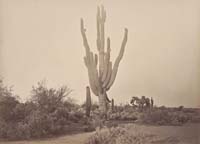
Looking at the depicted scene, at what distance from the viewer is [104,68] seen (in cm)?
223

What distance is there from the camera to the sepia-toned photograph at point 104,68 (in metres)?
2.22

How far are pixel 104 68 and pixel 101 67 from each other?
0.02 m

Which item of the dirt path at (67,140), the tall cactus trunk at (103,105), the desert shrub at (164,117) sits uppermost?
the tall cactus trunk at (103,105)

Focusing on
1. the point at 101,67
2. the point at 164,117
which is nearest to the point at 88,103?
the point at 101,67

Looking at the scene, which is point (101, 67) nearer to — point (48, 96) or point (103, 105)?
point (103, 105)

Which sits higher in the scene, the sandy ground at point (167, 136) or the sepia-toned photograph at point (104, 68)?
the sepia-toned photograph at point (104, 68)

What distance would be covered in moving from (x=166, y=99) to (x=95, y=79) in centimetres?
34

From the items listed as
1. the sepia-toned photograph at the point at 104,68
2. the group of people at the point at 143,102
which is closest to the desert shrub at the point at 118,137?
the sepia-toned photograph at the point at 104,68

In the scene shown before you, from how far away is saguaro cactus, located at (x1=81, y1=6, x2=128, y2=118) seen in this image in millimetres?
2232

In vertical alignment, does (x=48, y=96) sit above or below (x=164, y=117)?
above

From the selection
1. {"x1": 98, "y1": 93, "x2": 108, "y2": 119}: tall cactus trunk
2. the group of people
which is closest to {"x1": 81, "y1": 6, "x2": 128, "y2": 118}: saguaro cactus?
{"x1": 98, "y1": 93, "x2": 108, "y2": 119}: tall cactus trunk

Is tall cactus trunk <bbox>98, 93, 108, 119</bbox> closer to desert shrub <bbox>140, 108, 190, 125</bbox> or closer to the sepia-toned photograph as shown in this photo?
the sepia-toned photograph

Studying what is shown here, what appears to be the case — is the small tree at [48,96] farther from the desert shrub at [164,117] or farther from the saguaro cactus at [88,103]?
the desert shrub at [164,117]

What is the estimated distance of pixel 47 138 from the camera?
2186 millimetres
